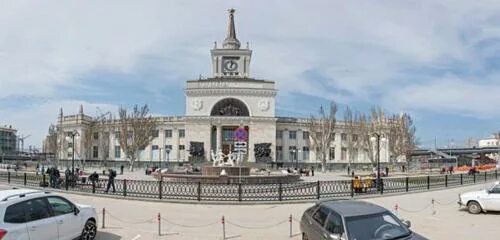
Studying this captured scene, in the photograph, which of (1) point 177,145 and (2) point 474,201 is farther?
(1) point 177,145

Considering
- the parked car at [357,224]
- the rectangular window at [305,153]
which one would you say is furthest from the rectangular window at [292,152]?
the parked car at [357,224]

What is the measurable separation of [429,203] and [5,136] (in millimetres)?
183905

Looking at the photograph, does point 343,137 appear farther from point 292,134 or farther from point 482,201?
point 482,201

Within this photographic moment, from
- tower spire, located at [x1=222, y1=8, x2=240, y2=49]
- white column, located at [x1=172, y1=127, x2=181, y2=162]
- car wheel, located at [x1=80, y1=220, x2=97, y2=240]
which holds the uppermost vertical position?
tower spire, located at [x1=222, y1=8, x2=240, y2=49]

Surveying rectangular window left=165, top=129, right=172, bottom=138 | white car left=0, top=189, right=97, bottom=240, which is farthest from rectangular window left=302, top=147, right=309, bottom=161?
white car left=0, top=189, right=97, bottom=240

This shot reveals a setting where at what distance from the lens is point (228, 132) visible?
8725cm

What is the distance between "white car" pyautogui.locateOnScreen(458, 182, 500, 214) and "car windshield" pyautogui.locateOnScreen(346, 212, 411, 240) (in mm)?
11556

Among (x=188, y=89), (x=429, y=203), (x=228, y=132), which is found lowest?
(x=429, y=203)

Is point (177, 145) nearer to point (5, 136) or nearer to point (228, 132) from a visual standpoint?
point (228, 132)

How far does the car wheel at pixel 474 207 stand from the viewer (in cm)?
1920

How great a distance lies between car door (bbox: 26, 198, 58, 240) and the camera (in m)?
10.1

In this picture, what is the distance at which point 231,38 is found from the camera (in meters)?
100

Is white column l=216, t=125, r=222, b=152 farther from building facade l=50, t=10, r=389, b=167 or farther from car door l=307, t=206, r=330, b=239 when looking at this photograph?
car door l=307, t=206, r=330, b=239

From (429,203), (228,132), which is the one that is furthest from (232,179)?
(228,132)
